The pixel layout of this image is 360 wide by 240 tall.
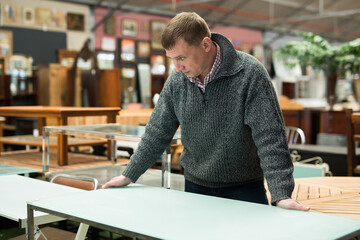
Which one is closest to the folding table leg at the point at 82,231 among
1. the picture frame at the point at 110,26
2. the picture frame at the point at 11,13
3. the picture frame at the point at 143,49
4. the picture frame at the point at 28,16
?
the picture frame at the point at 11,13

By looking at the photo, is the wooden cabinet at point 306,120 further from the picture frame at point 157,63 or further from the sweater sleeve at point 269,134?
the picture frame at point 157,63

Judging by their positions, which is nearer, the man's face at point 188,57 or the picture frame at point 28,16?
the man's face at point 188,57

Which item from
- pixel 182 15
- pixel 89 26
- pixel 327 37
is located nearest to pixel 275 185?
pixel 182 15

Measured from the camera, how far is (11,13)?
11555mm

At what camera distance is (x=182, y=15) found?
Result: 5.93 ft

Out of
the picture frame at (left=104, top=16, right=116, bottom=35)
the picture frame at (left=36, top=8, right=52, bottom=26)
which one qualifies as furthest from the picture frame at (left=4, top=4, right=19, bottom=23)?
the picture frame at (left=104, top=16, right=116, bottom=35)

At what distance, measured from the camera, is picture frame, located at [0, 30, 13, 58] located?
1130 centimetres

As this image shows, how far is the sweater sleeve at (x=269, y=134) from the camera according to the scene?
5.59 ft

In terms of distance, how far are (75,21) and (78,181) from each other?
432 inches

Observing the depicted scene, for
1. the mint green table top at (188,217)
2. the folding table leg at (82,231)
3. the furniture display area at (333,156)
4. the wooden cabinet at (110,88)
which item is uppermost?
the wooden cabinet at (110,88)

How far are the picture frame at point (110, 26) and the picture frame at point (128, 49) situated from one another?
17.7 inches

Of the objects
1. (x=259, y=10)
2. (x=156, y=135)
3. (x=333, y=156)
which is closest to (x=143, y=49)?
(x=259, y=10)

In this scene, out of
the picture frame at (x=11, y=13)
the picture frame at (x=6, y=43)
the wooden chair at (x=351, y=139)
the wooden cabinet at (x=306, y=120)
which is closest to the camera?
the wooden chair at (x=351, y=139)

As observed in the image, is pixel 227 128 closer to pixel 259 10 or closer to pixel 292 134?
pixel 292 134
